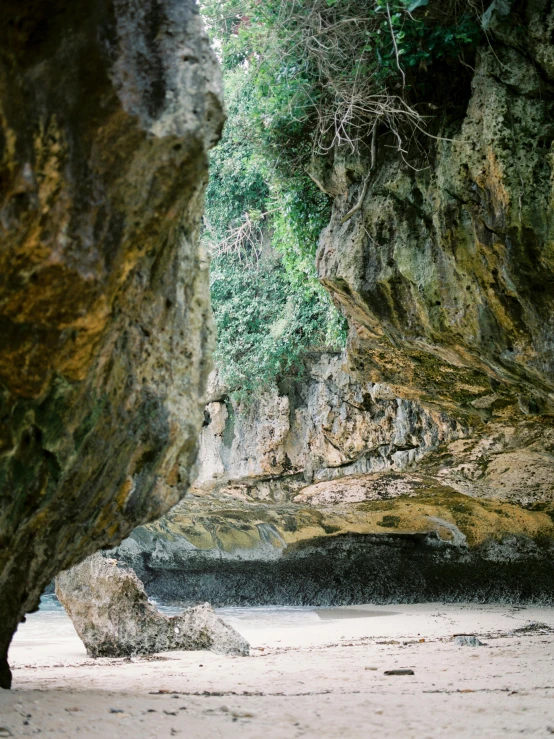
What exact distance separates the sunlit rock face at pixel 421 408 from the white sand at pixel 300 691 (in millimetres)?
2566

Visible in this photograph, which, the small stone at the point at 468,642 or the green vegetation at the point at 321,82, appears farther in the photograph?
the small stone at the point at 468,642

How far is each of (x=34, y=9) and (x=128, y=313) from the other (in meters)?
1.41

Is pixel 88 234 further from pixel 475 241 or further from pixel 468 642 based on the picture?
pixel 468 642

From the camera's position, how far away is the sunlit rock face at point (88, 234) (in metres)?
2.74

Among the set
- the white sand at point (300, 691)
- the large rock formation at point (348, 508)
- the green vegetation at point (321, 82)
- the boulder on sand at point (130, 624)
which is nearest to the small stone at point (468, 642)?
the white sand at point (300, 691)

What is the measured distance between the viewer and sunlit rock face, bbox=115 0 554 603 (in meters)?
5.71

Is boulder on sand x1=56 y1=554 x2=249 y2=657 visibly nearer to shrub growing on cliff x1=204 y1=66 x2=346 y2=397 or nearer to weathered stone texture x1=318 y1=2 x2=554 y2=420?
weathered stone texture x1=318 y1=2 x2=554 y2=420

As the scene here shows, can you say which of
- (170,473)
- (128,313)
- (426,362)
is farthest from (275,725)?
(426,362)

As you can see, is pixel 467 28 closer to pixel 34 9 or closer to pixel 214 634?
pixel 34 9

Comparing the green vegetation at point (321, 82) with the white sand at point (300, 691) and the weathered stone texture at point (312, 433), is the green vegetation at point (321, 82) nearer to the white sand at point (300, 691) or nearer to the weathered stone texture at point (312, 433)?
the weathered stone texture at point (312, 433)

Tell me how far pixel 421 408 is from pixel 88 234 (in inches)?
281

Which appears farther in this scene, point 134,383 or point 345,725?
point 134,383

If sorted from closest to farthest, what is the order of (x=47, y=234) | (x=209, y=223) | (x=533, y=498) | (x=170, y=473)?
(x=47, y=234)
(x=170, y=473)
(x=533, y=498)
(x=209, y=223)

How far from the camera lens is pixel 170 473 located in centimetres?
423
